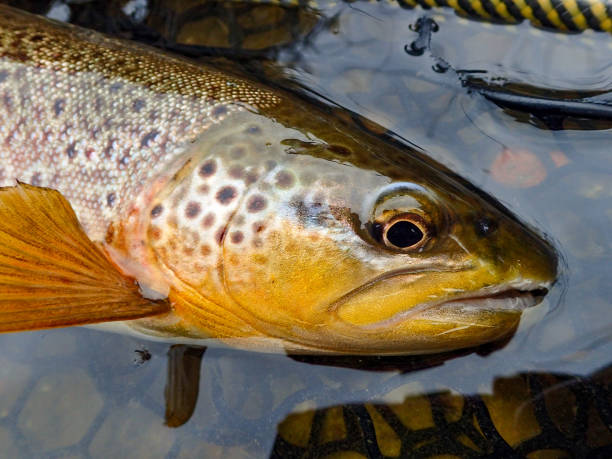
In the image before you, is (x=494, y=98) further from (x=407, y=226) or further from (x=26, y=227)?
(x=26, y=227)

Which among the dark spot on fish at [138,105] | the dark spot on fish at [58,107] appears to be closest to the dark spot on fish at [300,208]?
the dark spot on fish at [138,105]

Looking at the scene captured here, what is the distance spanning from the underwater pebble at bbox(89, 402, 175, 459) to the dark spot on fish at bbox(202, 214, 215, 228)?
714 millimetres

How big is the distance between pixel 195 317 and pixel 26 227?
62 cm

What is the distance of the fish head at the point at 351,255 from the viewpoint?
189 centimetres

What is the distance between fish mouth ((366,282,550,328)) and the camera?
193 cm

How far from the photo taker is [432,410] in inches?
84.4

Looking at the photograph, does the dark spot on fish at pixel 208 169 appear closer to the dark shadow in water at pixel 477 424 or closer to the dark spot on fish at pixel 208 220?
the dark spot on fish at pixel 208 220

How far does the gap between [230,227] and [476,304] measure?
0.82 m

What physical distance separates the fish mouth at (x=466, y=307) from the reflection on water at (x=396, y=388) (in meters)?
0.26

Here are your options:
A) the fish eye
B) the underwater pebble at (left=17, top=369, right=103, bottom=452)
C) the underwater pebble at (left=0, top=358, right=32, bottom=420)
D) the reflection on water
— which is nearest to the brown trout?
the fish eye

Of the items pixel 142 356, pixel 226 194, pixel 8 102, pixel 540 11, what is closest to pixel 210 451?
pixel 142 356

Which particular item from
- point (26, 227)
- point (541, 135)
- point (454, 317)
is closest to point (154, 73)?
point (26, 227)

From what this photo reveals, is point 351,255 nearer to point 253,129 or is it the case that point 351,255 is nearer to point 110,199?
point 253,129

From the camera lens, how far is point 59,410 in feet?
7.13
